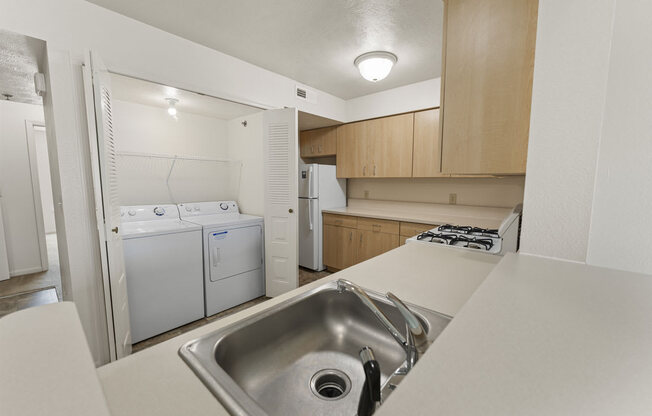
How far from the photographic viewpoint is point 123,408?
0.50 meters

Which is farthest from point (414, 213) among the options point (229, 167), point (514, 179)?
point (229, 167)

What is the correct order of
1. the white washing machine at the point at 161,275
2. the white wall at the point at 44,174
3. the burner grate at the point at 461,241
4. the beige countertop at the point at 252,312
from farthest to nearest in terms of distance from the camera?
the white wall at the point at 44,174
the white washing machine at the point at 161,275
the burner grate at the point at 461,241
the beige countertop at the point at 252,312

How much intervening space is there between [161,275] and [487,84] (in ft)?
8.73

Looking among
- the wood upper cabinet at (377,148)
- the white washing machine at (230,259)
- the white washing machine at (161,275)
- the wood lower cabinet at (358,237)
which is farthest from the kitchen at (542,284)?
the wood upper cabinet at (377,148)

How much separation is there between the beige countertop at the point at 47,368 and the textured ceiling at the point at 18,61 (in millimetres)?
1873

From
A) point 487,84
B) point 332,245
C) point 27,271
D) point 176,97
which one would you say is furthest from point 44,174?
point 487,84

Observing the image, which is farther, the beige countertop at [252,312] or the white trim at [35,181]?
the white trim at [35,181]

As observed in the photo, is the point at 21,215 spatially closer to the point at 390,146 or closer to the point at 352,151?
the point at 352,151

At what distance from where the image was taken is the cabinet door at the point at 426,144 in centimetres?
303

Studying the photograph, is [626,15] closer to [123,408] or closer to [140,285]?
[123,408]

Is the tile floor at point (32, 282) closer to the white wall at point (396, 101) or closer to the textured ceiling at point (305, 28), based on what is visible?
the textured ceiling at point (305, 28)

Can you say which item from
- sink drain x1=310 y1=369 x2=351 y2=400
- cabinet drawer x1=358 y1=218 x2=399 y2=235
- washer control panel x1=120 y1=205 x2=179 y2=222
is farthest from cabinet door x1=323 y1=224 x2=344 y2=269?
sink drain x1=310 y1=369 x2=351 y2=400

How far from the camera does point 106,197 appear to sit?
160 cm

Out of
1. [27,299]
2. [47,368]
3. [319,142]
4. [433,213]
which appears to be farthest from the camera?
[319,142]
